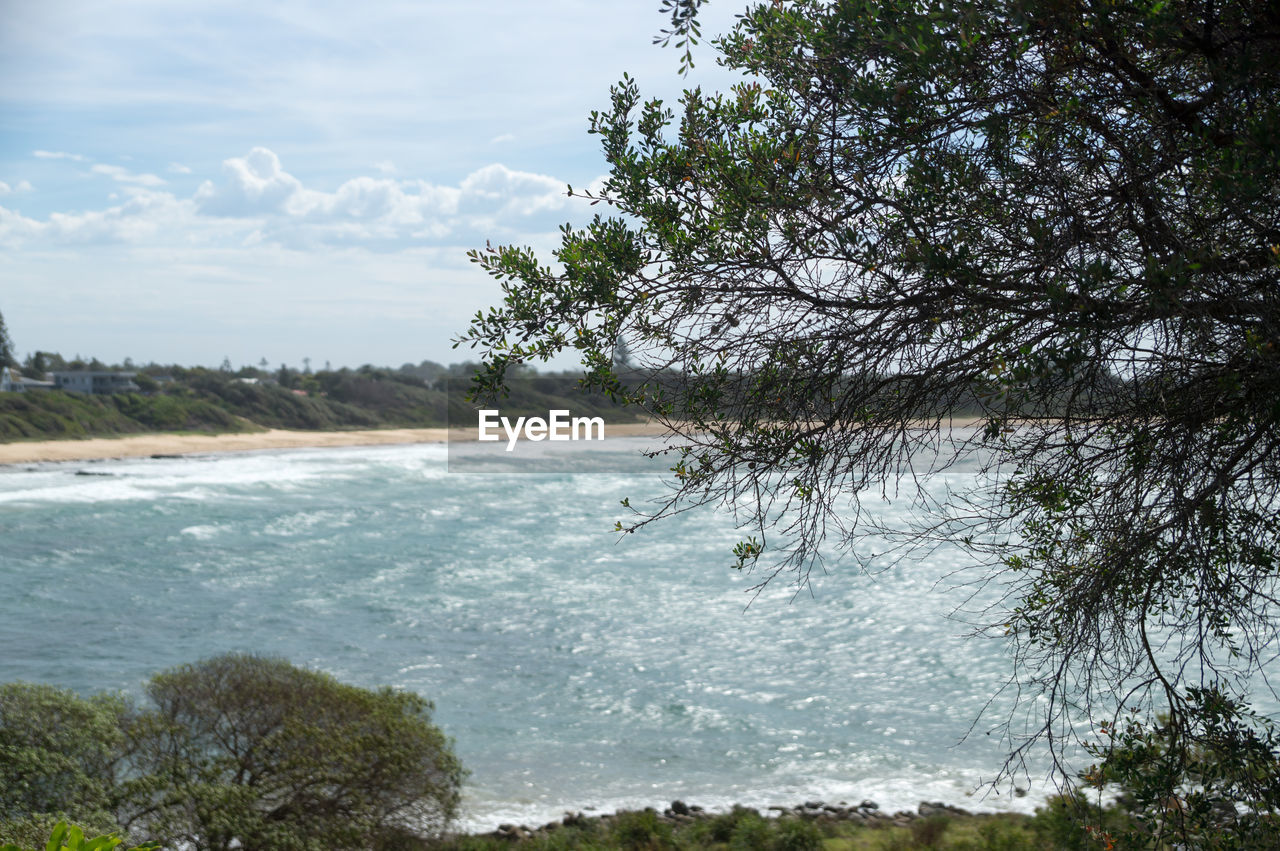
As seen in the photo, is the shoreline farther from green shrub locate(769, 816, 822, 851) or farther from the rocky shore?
green shrub locate(769, 816, 822, 851)

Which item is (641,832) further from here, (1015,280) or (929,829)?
(1015,280)

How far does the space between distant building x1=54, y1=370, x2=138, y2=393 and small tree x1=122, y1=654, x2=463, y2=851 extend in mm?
78817

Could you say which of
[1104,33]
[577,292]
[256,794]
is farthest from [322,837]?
[1104,33]

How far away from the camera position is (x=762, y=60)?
4.47m

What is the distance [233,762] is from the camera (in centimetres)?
802

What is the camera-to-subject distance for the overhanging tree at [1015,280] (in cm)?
335

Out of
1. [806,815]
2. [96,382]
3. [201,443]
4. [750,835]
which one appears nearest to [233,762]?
[750,835]

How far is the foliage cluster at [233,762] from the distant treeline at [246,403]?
127 ft

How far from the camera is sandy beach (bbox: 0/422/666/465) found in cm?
5456

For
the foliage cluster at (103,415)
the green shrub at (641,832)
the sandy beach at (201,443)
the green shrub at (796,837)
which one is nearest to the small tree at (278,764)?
the green shrub at (641,832)

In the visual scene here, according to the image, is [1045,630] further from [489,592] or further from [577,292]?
[489,592]

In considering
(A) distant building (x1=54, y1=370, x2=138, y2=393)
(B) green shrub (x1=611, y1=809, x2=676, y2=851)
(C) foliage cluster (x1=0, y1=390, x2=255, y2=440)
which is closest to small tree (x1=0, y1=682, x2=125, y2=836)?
(B) green shrub (x1=611, y1=809, x2=676, y2=851)

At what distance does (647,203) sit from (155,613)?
20.1 m

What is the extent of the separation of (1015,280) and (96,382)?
3573 inches
